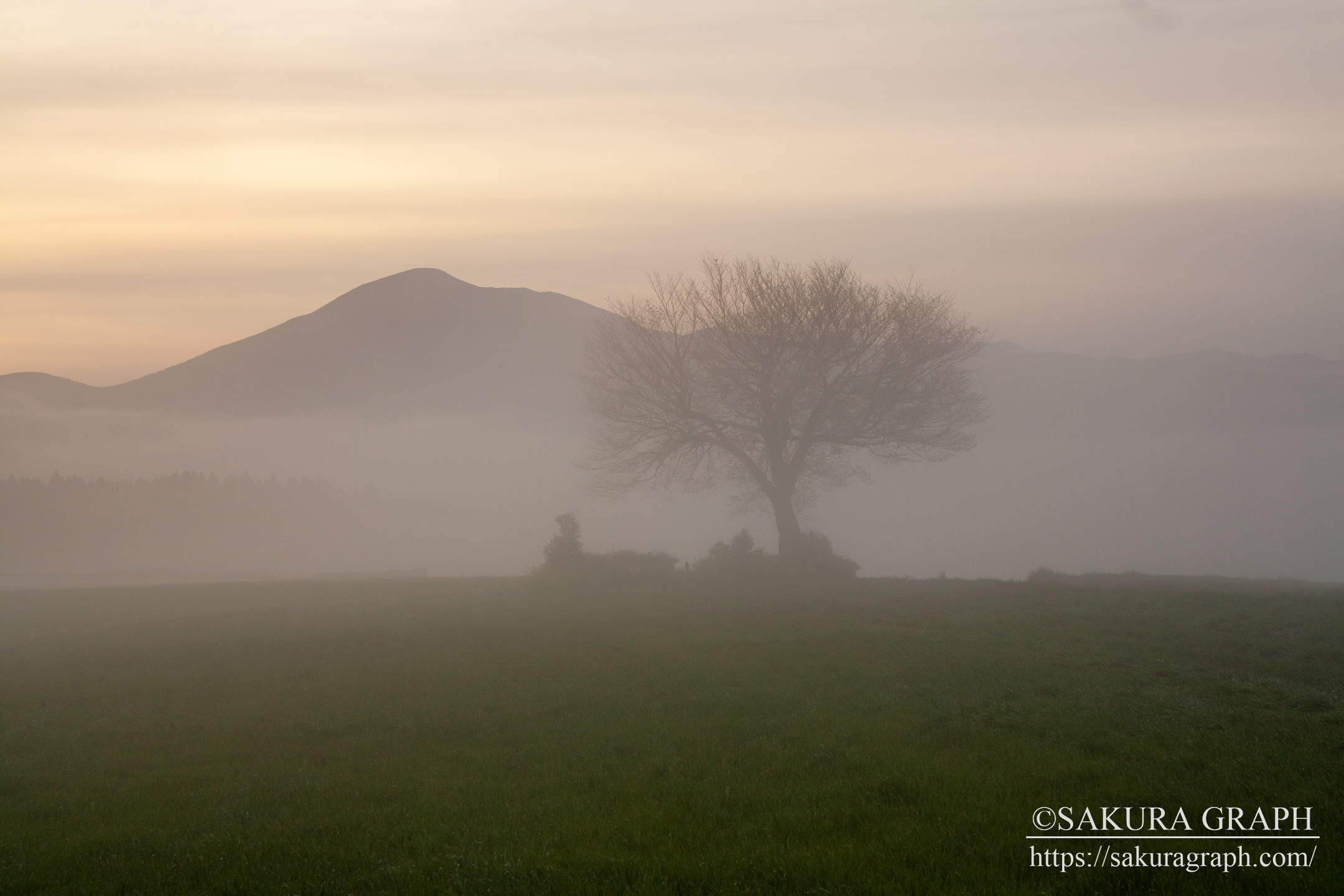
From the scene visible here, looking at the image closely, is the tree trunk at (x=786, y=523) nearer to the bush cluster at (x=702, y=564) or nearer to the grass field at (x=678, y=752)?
the bush cluster at (x=702, y=564)

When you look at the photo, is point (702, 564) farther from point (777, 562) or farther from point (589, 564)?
point (589, 564)

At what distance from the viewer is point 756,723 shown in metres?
13.0

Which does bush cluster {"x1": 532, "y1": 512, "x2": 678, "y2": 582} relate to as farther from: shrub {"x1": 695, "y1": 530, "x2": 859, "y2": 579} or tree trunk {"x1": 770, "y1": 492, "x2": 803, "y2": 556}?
tree trunk {"x1": 770, "y1": 492, "x2": 803, "y2": 556}

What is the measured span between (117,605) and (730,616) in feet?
104

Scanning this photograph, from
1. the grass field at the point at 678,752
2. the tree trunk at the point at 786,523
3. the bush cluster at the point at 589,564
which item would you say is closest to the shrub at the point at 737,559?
the tree trunk at the point at 786,523

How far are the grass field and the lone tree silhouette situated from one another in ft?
54.9

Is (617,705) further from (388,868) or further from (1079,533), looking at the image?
(1079,533)

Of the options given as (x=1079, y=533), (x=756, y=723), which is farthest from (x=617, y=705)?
(x=1079, y=533)

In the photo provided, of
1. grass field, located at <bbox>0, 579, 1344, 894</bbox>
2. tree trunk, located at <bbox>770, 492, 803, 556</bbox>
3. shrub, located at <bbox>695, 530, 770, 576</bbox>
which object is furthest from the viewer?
tree trunk, located at <bbox>770, 492, 803, 556</bbox>

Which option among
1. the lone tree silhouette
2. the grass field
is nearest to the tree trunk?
the lone tree silhouette

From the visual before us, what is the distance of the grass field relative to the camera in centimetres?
791

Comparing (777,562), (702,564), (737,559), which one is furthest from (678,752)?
(702,564)

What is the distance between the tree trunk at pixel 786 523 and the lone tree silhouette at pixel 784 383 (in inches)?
2.6

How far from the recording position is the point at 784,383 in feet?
130
